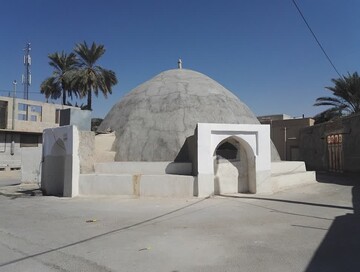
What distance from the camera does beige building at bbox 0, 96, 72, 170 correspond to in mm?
30906

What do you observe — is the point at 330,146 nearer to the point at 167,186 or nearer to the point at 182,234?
the point at 167,186

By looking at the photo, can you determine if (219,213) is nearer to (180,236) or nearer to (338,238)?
(180,236)

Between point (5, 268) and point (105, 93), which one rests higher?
point (105, 93)

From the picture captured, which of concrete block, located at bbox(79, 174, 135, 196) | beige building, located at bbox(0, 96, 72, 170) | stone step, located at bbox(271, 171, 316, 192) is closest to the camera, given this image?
concrete block, located at bbox(79, 174, 135, 196)

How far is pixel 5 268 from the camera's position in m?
5.16

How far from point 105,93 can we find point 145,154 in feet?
63.7

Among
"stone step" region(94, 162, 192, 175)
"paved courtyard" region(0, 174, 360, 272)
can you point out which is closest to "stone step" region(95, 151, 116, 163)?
"stone step" region(94, 162, 192, 175)

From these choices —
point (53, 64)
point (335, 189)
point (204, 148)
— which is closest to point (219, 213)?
point (204, 148)

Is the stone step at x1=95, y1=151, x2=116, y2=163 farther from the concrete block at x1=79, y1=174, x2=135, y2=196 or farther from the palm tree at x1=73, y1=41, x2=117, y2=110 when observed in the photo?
the palm tree at x1=73, y1=41, x2=117, y2=110

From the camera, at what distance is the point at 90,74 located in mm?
31797

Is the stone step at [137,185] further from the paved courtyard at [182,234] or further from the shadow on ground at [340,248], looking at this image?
the shadow on ground at [340,248]

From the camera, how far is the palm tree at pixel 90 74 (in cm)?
3177

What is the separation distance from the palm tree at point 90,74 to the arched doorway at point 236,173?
21.0 metres

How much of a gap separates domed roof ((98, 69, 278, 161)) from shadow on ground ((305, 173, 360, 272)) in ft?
24.9
